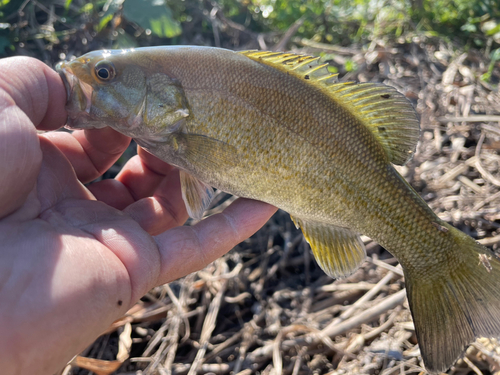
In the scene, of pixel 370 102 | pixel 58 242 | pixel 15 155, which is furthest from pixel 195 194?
pixel 370 102

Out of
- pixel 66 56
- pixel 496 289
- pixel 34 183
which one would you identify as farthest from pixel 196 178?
pixel 66 56

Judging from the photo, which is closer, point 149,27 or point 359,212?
point 359,212

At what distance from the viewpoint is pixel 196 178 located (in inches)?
Result: 79.4

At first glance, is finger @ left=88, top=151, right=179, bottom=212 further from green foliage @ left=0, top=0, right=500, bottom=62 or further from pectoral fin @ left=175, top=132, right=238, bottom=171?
green foliage @ left=0, top=0, right=500, bottom=62

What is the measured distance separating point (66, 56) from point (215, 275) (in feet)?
9.42

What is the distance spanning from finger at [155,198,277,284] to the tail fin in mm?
922

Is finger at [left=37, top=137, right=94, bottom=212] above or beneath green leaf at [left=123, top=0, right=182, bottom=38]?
beneath

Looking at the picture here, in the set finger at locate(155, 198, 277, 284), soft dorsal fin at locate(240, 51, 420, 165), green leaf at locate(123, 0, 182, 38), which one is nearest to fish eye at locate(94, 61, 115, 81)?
soft dorsal fin at locate(240, 51, 420, 165)

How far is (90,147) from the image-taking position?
233cm

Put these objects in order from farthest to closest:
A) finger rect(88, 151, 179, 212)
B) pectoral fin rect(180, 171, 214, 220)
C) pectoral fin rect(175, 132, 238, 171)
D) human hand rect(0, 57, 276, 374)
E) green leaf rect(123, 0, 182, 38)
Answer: green leaf rect(123, 0, 182, 38), finger rect(88, 151, 179, 212), pectoral fin rect(180, 171, 214, 220), pectoral fin rect(175, 132, 238, 171), human hand rect(0, 57, 276, 374)

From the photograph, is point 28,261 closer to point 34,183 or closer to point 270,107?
point 34,183

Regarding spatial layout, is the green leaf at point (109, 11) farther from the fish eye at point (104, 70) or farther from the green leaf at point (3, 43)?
the fish eye at point (104, 70)

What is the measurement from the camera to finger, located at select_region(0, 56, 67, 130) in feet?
5.32

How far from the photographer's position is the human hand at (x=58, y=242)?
132 centimetres
